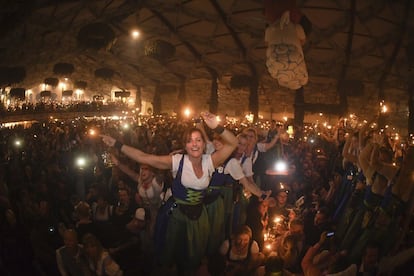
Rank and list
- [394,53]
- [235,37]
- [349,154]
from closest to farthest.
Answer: [349,154] → [394,53] → [235,37]

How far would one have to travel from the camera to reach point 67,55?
21.7 metres

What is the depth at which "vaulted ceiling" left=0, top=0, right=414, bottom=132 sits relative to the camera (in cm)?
1324

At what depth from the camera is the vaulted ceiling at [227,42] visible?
13.2 metres

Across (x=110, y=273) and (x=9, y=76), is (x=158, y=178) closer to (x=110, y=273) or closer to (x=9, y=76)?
(x=110, y=273)

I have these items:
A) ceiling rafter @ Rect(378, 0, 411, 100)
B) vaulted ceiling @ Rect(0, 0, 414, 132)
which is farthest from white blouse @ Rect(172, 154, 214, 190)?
ceiling rafter @ Rect(378, 0, 411, 100)

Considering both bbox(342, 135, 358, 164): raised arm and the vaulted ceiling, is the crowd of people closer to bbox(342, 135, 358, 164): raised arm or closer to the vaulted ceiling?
bbox(342, 135, 358, 164): raised arm

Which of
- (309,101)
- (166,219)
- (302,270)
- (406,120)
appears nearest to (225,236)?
(302,270)

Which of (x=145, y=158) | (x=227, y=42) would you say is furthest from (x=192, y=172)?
(x=227, y=42)

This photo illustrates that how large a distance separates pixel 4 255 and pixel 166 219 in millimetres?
2360

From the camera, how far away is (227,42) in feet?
58.7

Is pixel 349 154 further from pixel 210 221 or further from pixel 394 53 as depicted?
pixel 394 53

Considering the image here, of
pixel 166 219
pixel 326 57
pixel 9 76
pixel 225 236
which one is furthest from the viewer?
pixel 326 57

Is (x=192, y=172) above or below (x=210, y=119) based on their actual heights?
below

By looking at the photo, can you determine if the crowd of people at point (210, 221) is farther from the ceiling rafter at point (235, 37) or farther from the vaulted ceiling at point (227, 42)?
the ceiling rafter at point (235, 37)
